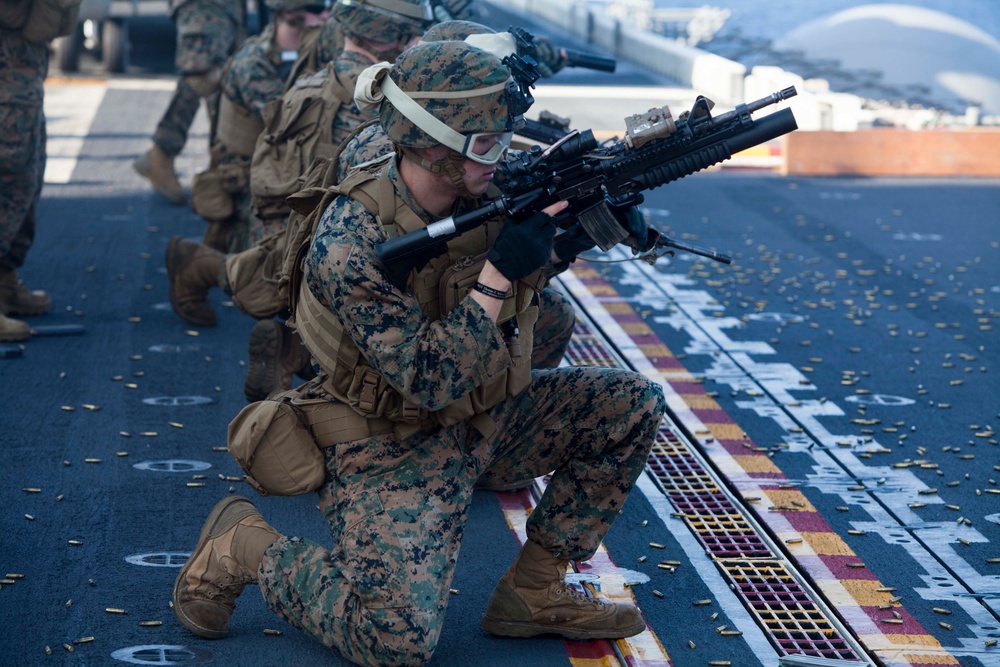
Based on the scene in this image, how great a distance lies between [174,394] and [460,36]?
7.71 feet

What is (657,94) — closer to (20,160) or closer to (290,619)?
(20,160)

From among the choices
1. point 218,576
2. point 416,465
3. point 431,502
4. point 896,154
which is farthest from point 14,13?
point 896,154

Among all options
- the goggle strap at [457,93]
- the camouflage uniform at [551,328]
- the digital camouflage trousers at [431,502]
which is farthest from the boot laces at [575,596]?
the goggle strap at [457,93]

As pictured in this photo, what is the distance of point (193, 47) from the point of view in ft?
30.9

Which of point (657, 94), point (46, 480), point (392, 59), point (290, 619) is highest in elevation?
point (392, 59)

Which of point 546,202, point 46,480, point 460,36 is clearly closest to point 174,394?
point 46,480

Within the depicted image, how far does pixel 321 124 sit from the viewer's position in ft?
18.4

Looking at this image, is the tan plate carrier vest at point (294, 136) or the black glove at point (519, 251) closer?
the black glove at point (519, 251)

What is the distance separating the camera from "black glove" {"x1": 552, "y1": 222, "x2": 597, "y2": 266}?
14.3 feet

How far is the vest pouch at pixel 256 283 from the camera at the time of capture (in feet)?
18.6

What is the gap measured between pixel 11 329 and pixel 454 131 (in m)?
3.87

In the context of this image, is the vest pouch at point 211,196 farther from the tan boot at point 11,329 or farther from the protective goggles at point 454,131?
the protective goggles at point 454,131

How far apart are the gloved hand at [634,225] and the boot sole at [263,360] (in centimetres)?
185

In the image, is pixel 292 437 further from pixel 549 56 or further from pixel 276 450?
pixel 549 56
